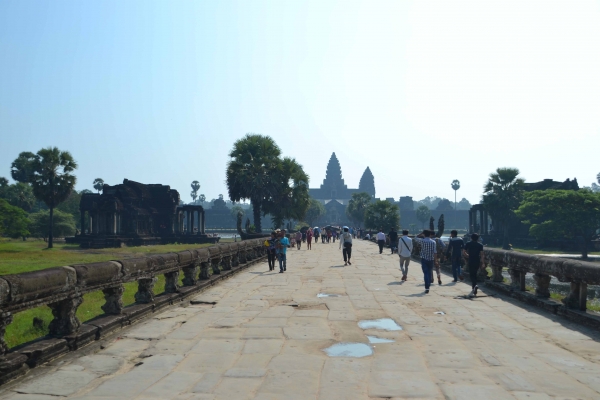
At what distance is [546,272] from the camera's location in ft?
35.1

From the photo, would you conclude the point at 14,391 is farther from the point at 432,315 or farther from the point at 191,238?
the point at 191,238

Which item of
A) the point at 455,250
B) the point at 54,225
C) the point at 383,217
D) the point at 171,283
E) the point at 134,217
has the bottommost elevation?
the point at 171,283

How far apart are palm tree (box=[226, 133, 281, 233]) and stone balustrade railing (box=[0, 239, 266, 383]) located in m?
33.2

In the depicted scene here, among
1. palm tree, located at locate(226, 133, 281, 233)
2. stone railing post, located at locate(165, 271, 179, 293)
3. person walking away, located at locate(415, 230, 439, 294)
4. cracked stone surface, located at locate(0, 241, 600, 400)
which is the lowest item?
cracked stone surface, located at locate(0, 241, 600, 400)

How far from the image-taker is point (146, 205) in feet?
222

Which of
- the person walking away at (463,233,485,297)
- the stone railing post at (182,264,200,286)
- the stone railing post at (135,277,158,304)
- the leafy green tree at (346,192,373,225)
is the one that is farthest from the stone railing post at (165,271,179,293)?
the leafy green tree at (346,192,373,225)

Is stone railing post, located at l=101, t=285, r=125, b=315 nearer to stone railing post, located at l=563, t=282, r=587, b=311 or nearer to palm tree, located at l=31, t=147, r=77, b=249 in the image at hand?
stone railing post, located at l=563, t=282, r=587, b=311

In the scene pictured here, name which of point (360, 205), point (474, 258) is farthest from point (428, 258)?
point (360, 205)

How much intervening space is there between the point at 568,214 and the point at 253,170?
98.5 ft

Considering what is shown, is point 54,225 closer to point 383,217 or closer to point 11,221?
point 11,221

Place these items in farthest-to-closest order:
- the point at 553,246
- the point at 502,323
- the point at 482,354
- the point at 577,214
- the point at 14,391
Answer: the point at 553,246
the point at 577,214
the point at 502,323
the point at 482,354
the point at 14,391

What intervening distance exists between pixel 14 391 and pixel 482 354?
202 inches

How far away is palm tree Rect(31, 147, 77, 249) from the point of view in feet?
189

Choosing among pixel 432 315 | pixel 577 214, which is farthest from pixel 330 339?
pixel 577 214
